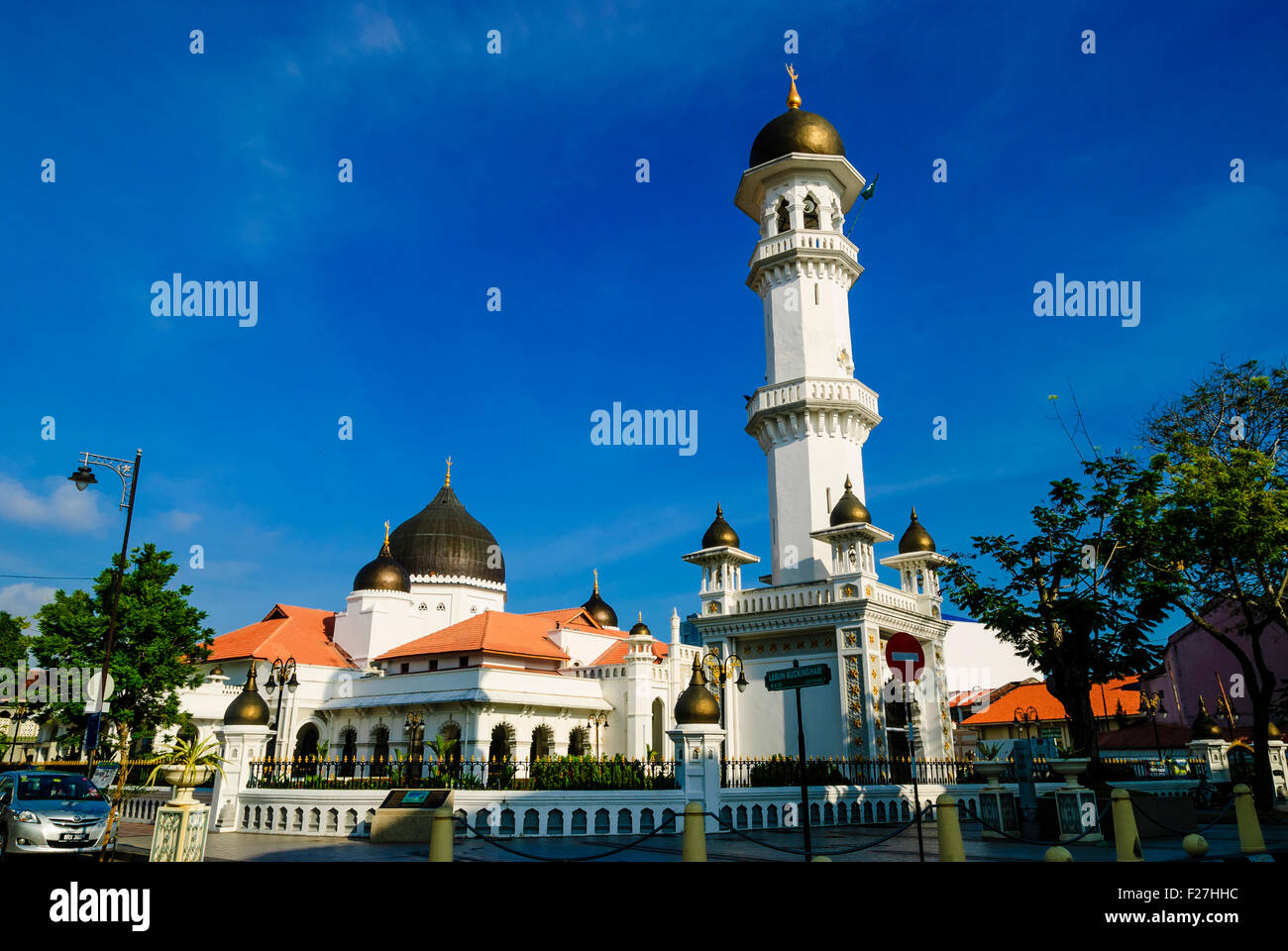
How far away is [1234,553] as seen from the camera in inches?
905

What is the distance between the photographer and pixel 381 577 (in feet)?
148

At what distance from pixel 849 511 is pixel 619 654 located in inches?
848

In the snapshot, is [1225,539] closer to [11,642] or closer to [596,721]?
[596,721]

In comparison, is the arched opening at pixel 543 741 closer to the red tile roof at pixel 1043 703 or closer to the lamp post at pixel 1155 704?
the lamp post at pixel 1155 704

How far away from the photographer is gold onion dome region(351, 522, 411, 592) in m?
45.1

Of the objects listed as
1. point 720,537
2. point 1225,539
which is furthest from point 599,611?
point 1225,539

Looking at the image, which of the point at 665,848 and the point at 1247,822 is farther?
the point at 665,848

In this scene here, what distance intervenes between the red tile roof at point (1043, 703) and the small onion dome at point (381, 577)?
115 feet

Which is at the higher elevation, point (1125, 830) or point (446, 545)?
point (446, 545)

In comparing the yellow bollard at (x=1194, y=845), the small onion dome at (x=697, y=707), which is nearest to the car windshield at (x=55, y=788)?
the small onion dome at (x=697, y=707)

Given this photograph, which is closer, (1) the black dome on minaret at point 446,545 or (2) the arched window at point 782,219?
(2) the arched window at point 782,219

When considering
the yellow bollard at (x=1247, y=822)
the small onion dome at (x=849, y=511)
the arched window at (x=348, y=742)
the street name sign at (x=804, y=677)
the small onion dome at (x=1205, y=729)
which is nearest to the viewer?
the street name sign at (x=804, y=677)

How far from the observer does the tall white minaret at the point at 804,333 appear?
93.8 feet
